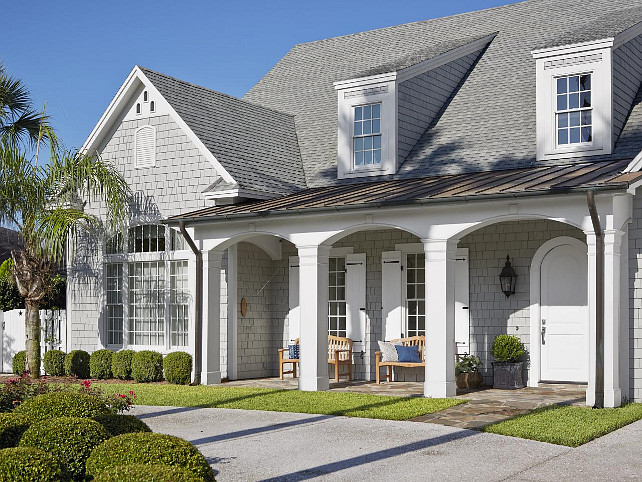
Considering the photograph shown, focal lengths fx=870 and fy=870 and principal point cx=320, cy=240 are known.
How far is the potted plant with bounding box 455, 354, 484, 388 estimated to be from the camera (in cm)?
1512

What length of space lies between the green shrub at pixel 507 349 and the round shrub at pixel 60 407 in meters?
8.69

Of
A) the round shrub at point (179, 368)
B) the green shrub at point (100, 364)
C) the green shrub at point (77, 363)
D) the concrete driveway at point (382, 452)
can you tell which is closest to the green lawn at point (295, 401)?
the concrete driveway at point (382, 452)

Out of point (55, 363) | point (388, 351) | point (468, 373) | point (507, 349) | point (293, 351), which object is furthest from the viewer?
point (55, 363)

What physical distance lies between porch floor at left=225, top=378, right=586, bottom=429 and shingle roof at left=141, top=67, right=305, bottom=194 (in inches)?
159

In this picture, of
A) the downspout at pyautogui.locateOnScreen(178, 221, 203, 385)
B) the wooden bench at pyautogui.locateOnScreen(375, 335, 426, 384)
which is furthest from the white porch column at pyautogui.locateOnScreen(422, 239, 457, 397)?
the downspout at pyautogui.locateOnScreen(178, 221, 203, 385)

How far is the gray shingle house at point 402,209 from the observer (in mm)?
13461

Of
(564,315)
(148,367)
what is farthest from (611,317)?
(148,367)

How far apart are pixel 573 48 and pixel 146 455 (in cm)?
1150

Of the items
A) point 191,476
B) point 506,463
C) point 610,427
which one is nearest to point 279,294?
point 610,427

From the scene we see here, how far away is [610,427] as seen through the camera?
10.6m

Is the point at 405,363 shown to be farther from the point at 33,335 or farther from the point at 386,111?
the point at 33,335

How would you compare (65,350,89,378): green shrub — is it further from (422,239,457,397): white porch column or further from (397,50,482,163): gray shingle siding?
(422,239,457,397): white porch column

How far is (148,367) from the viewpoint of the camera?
17297mm

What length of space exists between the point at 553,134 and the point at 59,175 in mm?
9622
